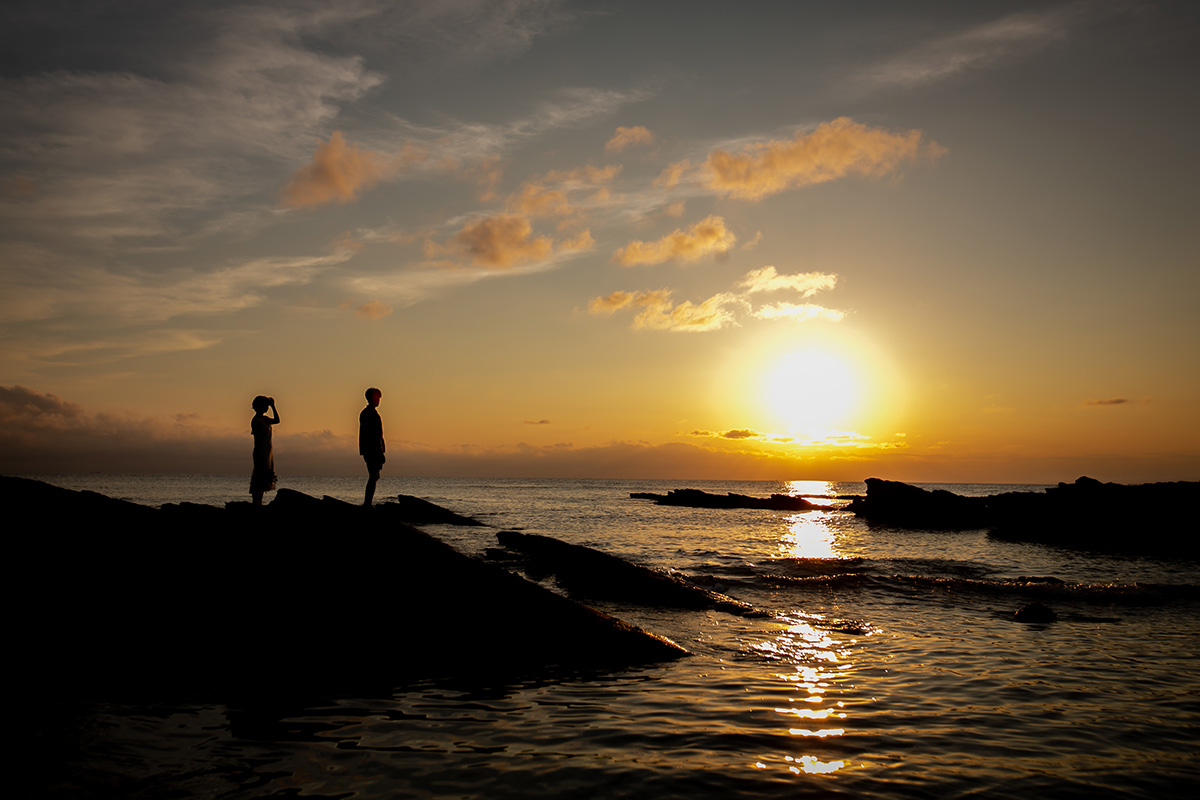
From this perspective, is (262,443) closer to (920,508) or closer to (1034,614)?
(1034,614)

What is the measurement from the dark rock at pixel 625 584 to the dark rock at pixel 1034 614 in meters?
6.06

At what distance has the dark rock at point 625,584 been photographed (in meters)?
15.3

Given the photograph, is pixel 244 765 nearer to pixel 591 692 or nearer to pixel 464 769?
pixel 464 769

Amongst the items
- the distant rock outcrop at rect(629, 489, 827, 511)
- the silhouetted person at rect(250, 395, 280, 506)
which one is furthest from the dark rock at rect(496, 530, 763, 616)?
the distant rock outcrop at rect(629, 489, 827, 511)

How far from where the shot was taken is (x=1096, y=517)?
1547 inches

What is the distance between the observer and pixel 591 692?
8.81 m

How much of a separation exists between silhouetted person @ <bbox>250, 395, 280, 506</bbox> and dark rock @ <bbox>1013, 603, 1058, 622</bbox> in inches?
667

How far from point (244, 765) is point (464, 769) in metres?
2.10

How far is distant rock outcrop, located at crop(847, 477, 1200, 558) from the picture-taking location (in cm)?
3597

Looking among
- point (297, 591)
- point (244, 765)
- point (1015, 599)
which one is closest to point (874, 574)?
point (1015, 599)

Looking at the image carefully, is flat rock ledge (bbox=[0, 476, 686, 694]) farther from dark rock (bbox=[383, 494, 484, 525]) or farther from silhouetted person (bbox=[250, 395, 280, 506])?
dark rock (bbox=[383, 494, 484, 525])

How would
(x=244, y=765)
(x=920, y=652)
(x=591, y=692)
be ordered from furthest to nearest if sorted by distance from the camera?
(x=920, y=652) < (x=591, y=692) < (x=244, y=765)

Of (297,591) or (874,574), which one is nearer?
(297,591)

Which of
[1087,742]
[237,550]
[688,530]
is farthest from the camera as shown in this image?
[688,530]
